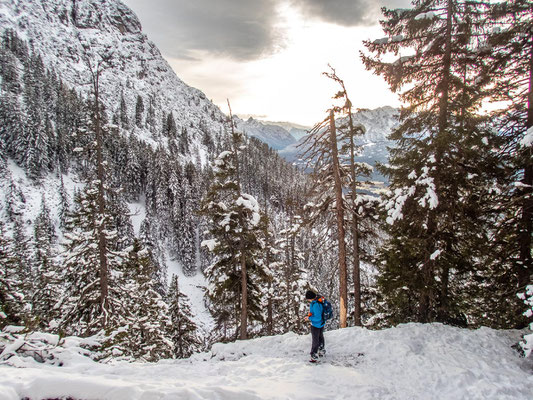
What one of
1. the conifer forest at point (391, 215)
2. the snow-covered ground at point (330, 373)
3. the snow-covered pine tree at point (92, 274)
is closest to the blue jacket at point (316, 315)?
the snow-covered ground at point (330, 373)

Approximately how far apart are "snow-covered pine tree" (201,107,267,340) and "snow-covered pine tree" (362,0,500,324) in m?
6.48

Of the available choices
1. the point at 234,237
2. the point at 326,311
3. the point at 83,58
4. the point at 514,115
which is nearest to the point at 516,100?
the point at 514,115

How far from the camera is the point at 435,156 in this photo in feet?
27.3

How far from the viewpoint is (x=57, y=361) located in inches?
214

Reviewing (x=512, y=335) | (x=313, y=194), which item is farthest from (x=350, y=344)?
(x=313, y=194)

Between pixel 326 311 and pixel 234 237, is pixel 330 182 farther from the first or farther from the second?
pixel 326 311

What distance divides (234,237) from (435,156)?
364 inches

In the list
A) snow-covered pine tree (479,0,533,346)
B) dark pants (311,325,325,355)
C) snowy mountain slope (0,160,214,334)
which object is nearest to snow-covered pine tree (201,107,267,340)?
dark pants (311,325,325,355)

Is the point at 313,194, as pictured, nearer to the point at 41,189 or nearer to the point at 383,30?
the point at 383,30

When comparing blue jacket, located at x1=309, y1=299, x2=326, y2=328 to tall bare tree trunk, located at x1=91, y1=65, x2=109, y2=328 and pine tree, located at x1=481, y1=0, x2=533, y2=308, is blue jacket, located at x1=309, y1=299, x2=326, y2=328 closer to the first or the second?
pine tree, located at x1=481, y1=0, x2=533, y2=308

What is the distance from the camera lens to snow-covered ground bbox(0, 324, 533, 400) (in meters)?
3.77

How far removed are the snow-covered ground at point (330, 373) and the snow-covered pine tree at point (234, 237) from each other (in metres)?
4.69

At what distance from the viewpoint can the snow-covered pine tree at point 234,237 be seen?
506 inches

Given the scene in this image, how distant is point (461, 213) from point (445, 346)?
3932 mm
